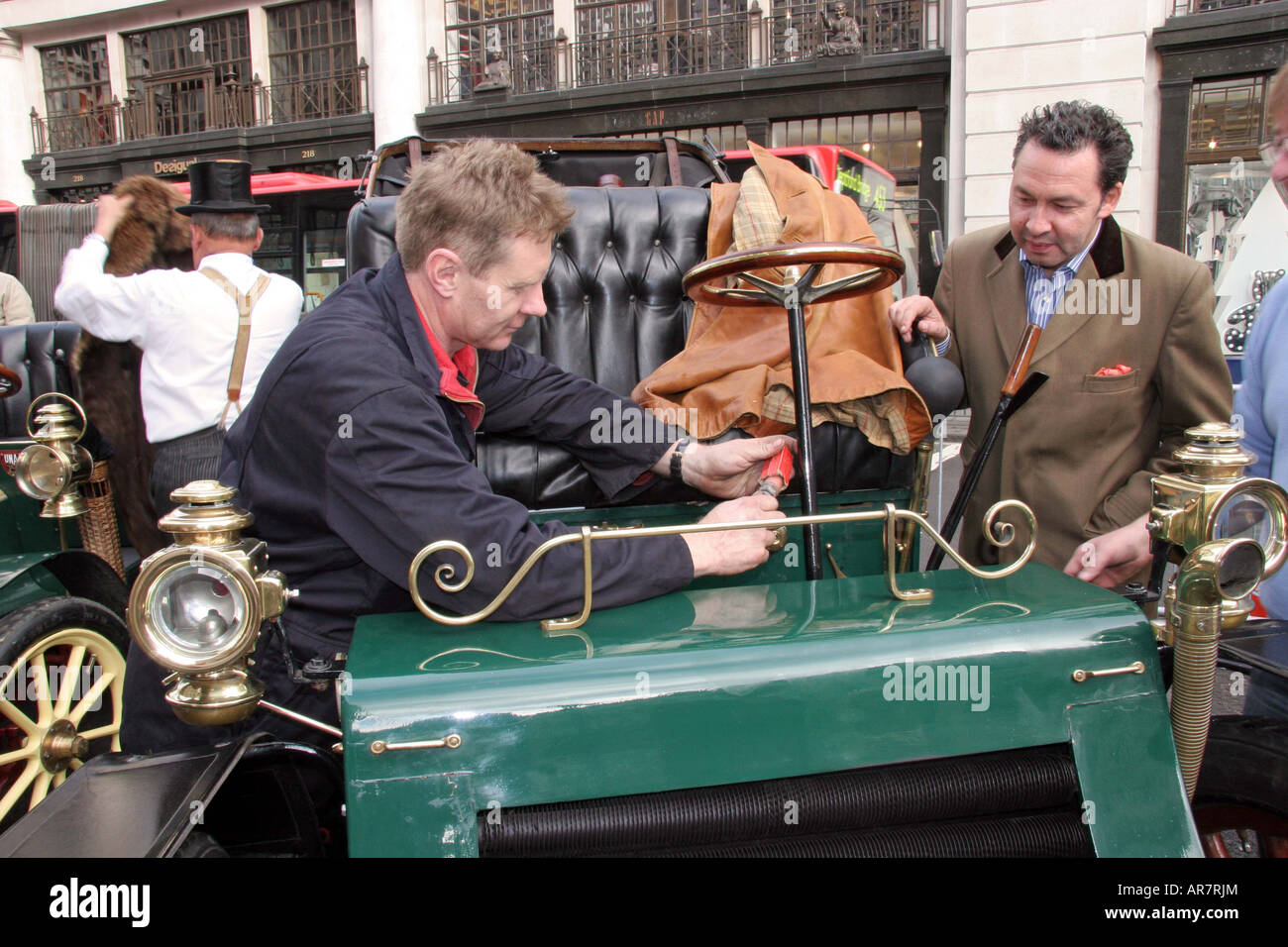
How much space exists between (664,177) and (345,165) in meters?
11.7

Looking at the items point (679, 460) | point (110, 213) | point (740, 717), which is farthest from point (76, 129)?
point (740, 717)

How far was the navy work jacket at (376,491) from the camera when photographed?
1.47 m

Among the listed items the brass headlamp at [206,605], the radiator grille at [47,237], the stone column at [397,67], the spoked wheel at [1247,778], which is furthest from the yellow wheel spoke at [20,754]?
the stone column at [397,67]

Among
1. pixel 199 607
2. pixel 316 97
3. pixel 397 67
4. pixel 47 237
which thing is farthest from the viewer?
pixel 316 97

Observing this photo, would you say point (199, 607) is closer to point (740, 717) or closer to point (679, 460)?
point (740, 717)

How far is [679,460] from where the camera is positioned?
2.22 meters

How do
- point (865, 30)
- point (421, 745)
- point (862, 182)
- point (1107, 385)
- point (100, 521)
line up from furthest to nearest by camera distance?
point (865, 30) → point (862, 182) → point (100, 521) → point (1107, 385) → point (421, 745)

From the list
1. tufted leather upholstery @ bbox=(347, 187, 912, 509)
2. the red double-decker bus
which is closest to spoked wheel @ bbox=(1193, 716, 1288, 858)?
tufted leather upholstery @ bbox=(347, 187, 912, 509)

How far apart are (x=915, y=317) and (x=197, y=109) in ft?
64.0

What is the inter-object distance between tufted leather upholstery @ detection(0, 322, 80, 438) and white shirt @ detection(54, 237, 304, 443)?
26.3 inches

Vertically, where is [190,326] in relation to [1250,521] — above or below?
above

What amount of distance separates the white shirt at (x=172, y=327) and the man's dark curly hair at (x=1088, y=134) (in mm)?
2596

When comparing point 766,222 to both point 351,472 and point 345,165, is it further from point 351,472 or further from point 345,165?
point 345,165

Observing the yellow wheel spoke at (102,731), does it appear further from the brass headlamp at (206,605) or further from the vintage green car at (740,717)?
the brass headlamp at (206,605)
